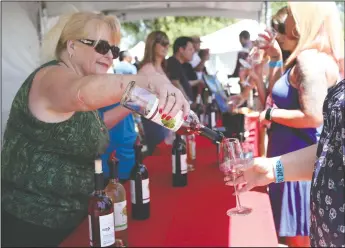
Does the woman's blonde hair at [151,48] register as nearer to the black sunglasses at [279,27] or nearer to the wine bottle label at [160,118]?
the black sunglasses at [279,27]

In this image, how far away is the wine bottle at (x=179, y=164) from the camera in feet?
5.32

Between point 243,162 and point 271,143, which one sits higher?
point 243,162

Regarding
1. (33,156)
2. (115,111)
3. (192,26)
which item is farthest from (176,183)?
(192,26)

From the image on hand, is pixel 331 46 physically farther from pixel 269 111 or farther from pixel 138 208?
pixel 138 208

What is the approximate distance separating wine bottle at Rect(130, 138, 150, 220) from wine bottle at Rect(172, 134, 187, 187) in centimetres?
29

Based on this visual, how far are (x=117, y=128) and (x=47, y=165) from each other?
3.68 ft

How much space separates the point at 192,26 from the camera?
681cm

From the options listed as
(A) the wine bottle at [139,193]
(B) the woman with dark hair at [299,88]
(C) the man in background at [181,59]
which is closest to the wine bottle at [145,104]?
(A) the wine bottle at [139,193]

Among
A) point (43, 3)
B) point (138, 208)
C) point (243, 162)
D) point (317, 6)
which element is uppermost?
point (43, 3)

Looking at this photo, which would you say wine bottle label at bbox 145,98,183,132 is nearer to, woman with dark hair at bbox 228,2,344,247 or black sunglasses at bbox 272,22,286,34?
woman with dark hair at bbox 228,2,344,247

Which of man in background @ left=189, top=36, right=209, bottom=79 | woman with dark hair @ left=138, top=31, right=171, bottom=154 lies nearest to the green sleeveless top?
woman with dark hair @ left=138, top=31, right=171, bottom=154

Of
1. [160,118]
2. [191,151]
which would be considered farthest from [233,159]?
[191,151]

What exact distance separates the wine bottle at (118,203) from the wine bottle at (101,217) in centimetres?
7

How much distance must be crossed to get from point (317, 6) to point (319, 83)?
314 mm
